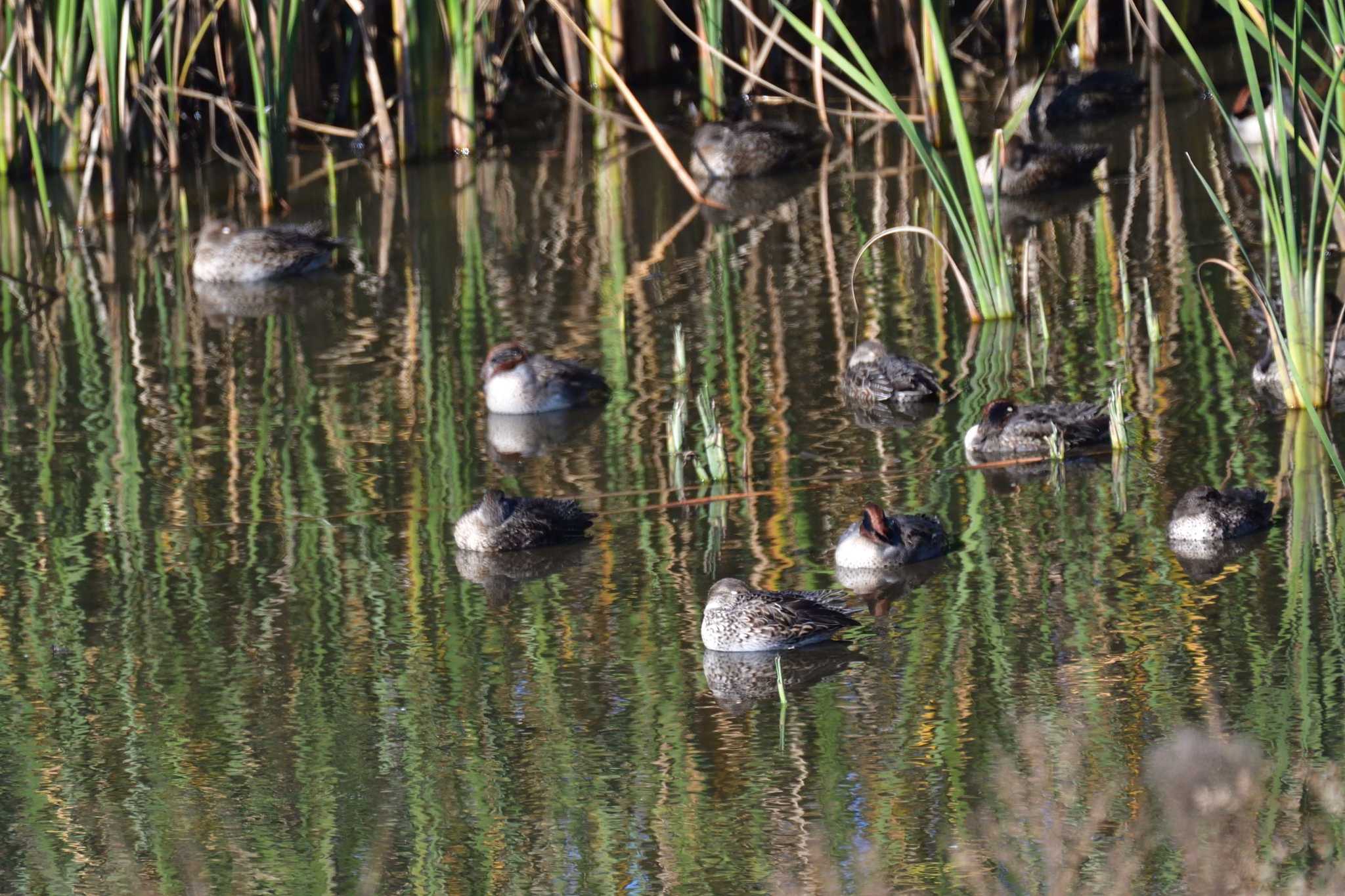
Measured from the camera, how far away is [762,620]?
6.43 m

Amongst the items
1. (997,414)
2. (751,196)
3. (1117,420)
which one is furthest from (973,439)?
(751,196)

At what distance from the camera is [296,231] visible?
12812 millimetres

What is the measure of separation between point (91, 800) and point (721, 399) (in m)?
4.23

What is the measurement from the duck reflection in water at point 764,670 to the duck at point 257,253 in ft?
22.3

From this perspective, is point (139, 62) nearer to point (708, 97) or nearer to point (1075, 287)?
point (708, 97)

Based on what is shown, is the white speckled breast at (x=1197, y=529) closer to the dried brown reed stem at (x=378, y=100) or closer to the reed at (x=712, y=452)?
the reed at (x=712, y=452)

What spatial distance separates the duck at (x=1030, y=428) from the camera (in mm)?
8258

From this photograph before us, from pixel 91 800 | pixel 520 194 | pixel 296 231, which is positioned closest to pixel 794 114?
pixel 520 194

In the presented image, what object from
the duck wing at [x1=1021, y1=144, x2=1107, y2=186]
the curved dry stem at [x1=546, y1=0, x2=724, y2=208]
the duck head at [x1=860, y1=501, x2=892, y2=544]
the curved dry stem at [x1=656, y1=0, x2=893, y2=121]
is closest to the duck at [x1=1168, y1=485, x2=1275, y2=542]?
the duck head at [x1=860, y1=501, x2=892, y2=544]

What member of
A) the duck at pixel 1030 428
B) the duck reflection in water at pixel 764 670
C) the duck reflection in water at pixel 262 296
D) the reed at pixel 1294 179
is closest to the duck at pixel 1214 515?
the reed at pixel 1294 179

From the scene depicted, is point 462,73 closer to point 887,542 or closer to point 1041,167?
point 1041,167

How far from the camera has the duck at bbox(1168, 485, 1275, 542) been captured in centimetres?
704

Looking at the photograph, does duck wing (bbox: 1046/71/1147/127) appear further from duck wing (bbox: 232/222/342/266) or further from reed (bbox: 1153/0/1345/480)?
reed (bbox: 1153/0/1345/480)

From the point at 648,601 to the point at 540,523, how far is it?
717 millimetres
